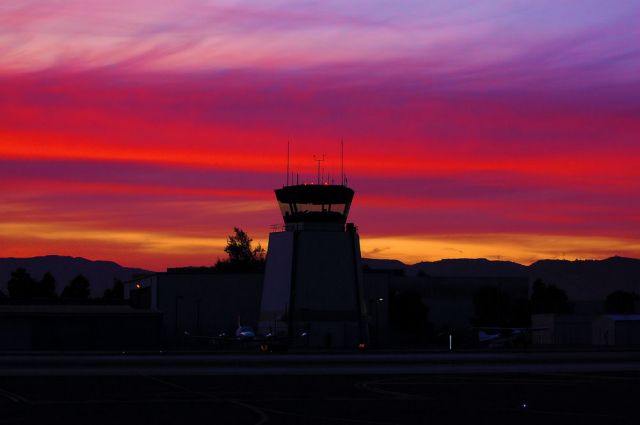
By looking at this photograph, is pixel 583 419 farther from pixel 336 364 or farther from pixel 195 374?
pixel 336 364

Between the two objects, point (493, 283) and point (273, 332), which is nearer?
point (273, 332)

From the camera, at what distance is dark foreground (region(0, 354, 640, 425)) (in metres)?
31.6

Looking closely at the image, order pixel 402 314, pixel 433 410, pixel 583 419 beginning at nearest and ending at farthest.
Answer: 1. pixel 583 419
2. pixel 433 410
3. pixel 402 314

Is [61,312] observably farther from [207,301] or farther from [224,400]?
[224,400]

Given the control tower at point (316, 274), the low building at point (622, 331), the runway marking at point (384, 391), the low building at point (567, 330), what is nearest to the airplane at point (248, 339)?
the control tower at point (316, 274)

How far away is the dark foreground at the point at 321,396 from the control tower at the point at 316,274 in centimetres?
6102

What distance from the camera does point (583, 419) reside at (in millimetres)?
31297

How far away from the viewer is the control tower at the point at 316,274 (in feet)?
405

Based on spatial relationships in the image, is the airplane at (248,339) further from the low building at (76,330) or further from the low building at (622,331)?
the low building at (622,331)

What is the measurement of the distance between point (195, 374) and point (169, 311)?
94.4 metres

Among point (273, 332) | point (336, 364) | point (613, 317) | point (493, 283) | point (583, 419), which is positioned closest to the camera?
point (583, 419)

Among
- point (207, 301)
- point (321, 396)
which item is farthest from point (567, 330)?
point (321, 396)

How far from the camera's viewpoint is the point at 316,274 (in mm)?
125312

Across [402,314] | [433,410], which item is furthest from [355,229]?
[433,410]
